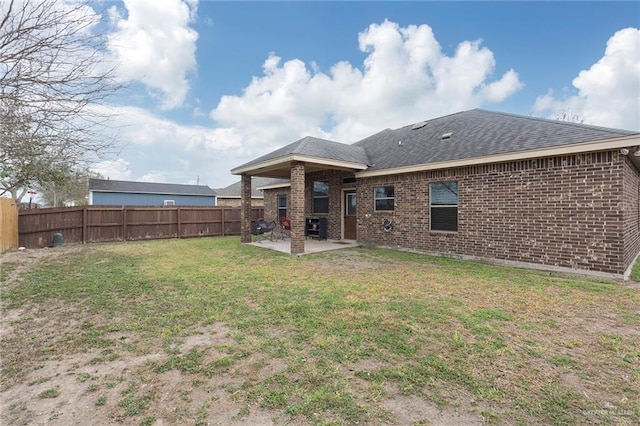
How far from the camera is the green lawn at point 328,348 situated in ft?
7.09

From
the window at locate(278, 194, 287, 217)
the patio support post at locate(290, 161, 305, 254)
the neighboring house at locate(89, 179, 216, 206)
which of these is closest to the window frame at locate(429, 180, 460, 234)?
the patio support post at locate(290, 161, 305, 254)

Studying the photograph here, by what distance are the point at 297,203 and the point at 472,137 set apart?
585 cm

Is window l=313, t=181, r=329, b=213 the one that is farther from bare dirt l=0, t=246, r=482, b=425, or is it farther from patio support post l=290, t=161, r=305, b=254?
bare dirt l=0, t=246, r=482, b=425

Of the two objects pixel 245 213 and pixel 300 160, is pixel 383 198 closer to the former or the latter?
pixel 300 160

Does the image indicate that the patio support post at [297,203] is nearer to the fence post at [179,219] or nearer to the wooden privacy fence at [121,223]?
the wooden privacy fence at [121,223]

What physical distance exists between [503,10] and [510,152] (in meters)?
6.35

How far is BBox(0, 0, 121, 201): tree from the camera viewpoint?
318 centimetres

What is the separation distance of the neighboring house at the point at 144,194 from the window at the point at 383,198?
21924 millimetres

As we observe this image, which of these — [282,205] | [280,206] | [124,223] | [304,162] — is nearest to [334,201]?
[304,162]

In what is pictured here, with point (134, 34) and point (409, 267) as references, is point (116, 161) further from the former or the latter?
point (409, 267)

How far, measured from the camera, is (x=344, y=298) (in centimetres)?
471

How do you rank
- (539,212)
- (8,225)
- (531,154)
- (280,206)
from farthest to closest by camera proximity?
(280,206) → (8,225) → (539,212) → (531,154)

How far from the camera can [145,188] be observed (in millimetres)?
25984

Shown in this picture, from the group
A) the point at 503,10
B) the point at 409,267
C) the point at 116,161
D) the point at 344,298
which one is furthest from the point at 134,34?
the point at 503,10
